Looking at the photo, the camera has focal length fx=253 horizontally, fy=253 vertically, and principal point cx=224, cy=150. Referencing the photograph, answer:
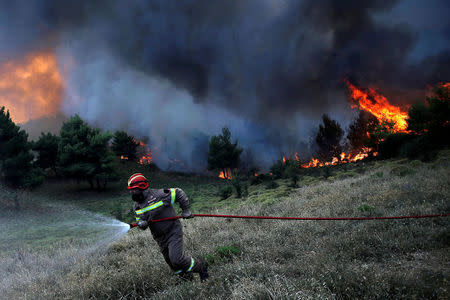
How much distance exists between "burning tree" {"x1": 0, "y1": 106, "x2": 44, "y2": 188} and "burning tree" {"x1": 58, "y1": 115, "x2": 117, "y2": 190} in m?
6.18

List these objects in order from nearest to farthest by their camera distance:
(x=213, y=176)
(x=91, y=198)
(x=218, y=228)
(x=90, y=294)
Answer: (x=90, y=294) → (x=218, y=228) → (x=91, y=198) → (x=213, y=176)

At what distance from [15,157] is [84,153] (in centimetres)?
932

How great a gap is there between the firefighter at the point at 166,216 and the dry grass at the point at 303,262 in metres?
0.28

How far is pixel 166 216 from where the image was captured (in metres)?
4.42

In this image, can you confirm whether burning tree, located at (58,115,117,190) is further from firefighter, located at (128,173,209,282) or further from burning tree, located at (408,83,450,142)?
burning tree, located at (408,83,450,142)

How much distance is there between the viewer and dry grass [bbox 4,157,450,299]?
10.7 ft

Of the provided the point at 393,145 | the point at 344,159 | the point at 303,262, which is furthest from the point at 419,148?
the point at 344,159

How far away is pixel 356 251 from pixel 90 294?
16.3 ft

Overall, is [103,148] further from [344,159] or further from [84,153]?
[344,159]

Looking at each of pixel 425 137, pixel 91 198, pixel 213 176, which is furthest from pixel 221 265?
pixel 213 176

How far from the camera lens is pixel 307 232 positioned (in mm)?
6066

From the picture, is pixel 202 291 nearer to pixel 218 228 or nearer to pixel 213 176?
pixel 218 228

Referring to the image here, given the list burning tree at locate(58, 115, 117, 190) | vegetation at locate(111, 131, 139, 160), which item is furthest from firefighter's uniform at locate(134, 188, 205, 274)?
vegetation at locate(111, 131, 139, 160)

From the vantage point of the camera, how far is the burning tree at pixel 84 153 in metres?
36.7
